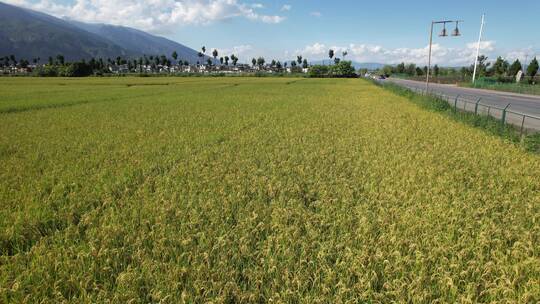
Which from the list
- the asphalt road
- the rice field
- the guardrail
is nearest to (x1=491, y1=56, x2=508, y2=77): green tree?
the asphalt road

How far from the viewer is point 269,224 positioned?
5.89 metres

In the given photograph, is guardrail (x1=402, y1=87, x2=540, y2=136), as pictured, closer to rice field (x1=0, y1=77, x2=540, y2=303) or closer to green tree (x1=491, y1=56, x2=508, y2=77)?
rice field (x1=0, y1=77, x2=540, y2=303)

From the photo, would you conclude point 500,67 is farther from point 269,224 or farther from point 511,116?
point 269,224

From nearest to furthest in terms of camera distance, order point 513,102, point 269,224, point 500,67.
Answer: point 269,224
point 513,102
point 500,67

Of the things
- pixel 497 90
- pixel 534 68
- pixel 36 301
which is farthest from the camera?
pixel 534 68

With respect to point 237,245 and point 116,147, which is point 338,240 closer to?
point 237,245

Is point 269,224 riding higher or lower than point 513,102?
lower

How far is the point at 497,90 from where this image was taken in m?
56.2

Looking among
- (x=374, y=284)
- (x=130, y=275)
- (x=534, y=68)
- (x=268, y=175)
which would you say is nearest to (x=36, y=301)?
(x=130, y=275)

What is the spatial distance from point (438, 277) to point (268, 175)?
5015 mm

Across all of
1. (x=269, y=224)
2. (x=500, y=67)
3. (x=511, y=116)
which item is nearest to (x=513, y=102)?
(x=511, y=116)

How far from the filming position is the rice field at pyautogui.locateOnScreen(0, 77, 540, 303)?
4.13m

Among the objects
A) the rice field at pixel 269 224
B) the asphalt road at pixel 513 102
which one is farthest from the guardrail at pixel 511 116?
the rice field at pixel 269 224

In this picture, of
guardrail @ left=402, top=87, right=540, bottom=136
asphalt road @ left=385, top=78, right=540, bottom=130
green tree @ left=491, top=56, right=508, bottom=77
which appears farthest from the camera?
green tree @ left=491, top=56, right=508, bottom=77
